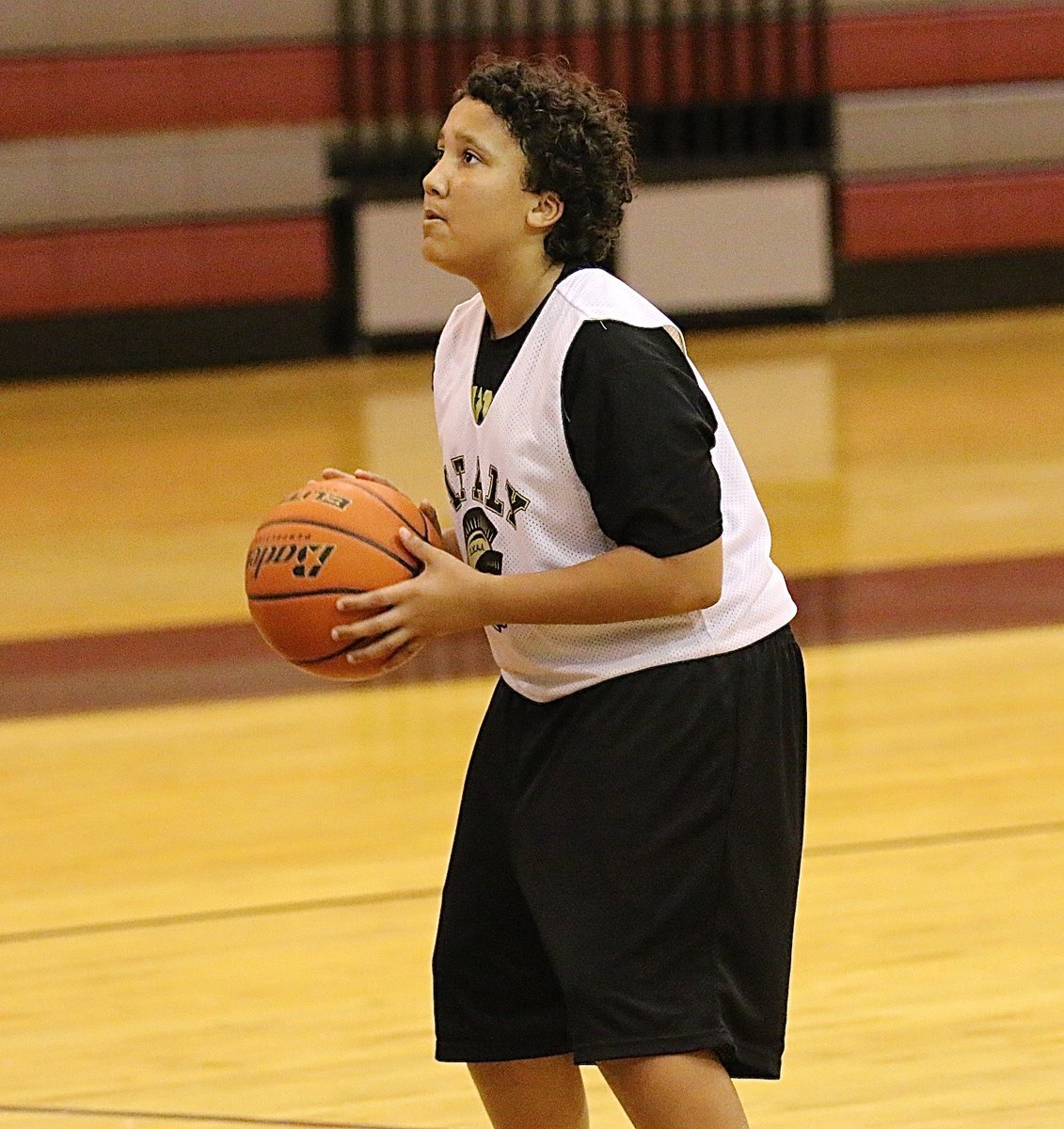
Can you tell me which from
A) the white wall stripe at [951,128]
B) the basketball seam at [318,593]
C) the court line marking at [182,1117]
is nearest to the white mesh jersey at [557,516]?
the basketball seam at [318,593]

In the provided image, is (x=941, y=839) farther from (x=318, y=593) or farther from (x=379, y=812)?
(x=318, y=593)

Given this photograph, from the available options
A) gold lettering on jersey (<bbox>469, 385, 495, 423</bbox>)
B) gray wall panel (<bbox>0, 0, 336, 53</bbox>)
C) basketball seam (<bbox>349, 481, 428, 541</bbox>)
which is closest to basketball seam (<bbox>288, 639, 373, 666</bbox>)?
basketball seam (<bbox>349, 481, 428, 541</bbox>)

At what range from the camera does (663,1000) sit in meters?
1.74

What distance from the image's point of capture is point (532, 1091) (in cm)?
191

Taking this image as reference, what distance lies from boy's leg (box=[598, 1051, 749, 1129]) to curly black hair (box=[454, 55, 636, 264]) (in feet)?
2.20

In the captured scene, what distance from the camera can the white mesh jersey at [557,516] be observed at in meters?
1.74

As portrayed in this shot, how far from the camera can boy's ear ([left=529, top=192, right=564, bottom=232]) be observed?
179 centimetres

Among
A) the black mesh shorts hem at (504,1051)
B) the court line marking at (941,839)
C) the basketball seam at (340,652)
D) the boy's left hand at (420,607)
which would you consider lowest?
the court line marking at (941,839)

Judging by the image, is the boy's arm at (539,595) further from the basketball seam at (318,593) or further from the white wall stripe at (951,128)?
the white wall stripe at (951,128)

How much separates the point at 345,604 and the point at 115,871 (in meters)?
1.56

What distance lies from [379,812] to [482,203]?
1.80m

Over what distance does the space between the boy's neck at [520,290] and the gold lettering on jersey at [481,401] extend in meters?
0.06

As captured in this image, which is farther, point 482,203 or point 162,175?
point 162,175

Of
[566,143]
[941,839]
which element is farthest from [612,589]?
[941,839]
